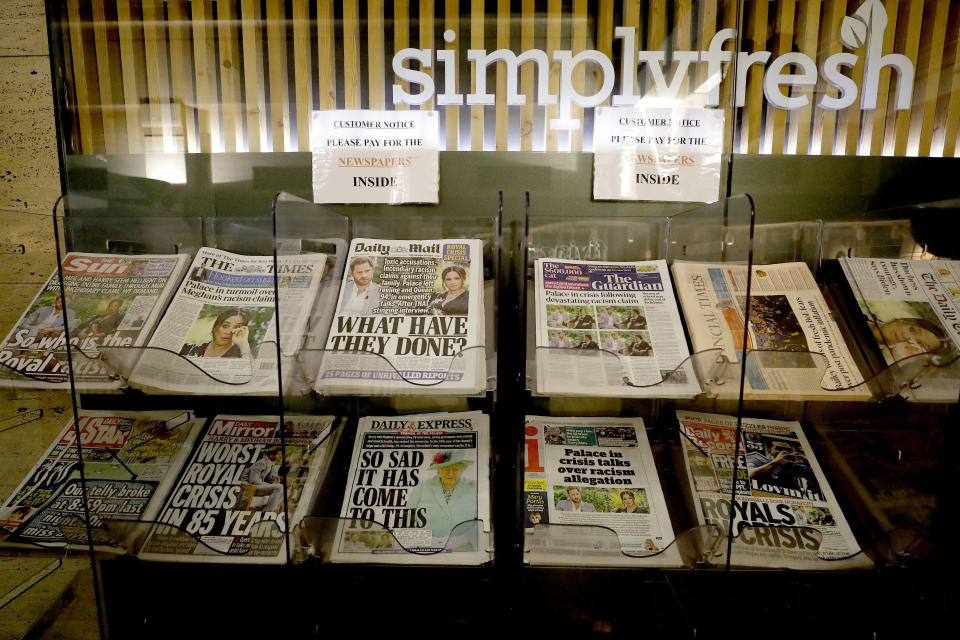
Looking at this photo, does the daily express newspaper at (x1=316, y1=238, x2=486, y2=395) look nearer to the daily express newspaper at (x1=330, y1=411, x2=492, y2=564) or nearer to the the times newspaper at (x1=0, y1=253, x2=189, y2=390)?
the daily express newspaper at (x1=330, y1=411, x2=492, y2=564)

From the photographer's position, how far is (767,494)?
1.21 meters

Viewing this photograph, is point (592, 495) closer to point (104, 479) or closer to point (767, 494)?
point (767, 494)

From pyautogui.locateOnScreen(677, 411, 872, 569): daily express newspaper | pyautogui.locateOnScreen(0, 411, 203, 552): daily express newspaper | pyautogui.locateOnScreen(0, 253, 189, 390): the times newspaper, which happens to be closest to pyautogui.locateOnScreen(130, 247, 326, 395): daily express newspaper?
pyautogui.locateOnScreen(0, 253, 189, 390): the times newspaper

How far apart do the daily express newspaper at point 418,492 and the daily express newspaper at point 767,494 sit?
53 cm

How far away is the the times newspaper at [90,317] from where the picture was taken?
111cm

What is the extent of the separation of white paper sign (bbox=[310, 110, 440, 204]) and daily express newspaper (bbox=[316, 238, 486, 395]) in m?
0.19

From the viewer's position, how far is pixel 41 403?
4.93ft

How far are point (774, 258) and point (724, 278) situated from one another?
1.01 feet

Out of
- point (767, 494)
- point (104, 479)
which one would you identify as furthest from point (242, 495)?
point (767, 494)

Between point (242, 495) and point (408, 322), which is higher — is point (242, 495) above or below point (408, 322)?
below

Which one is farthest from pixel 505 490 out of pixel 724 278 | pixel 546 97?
pixel 546 97

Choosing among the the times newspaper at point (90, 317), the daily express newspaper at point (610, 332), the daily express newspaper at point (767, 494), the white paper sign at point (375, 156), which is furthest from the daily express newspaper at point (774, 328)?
the the times newspaper at point (90, 317)

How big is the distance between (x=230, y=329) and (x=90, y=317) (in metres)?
0.32

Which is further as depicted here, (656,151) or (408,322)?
(656,151)
